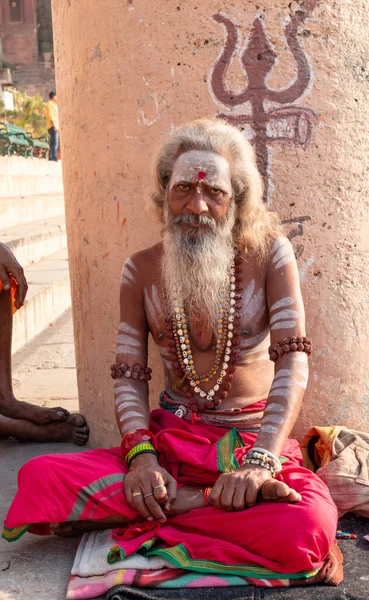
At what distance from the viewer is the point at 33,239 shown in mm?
8008

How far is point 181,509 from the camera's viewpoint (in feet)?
8.97

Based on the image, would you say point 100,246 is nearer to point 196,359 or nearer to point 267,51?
point 196,359

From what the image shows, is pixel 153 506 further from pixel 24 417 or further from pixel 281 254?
pixel 24 417

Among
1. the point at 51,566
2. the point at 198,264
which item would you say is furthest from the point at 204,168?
the point at 51,566

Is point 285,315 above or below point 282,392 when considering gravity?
above

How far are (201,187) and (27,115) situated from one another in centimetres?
1961

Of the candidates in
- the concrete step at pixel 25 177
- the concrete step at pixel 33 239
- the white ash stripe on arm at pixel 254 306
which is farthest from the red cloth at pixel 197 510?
the concrete step at pixel 25 177

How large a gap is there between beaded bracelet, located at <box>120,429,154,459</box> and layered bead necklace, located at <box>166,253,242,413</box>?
234 millimetres

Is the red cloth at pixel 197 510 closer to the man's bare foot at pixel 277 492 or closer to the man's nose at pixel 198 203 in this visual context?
the man's bare foot at pixel 277 492

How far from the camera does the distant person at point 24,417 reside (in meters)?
3.82

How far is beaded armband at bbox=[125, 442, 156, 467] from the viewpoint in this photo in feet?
9.11

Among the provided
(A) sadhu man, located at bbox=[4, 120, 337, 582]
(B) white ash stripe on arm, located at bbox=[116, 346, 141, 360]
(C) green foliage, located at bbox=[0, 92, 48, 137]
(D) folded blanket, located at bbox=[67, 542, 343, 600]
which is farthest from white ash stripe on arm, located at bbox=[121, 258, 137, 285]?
(C) green foliage, located at bbox=[0, 92, 48, 137]

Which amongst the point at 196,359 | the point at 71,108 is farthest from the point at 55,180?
the point at 196,359

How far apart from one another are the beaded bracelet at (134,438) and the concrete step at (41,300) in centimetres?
296
